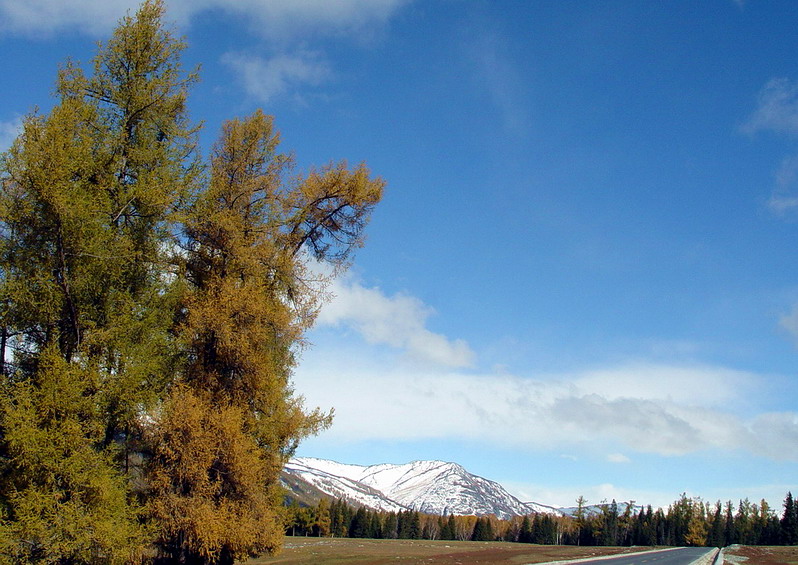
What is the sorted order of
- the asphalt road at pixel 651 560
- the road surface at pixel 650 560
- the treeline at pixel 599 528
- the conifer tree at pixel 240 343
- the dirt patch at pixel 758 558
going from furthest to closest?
the treeline at pixel 599 528, the dirt patch at pixel 758 558, the asphalt road at pixel 651 560, the road surface at pixel 650 560, the conifer tree at pixel 240 343

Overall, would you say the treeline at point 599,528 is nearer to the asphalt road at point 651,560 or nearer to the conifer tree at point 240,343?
the asphalt road at point 651,560

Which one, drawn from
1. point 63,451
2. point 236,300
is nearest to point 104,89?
point 236,300

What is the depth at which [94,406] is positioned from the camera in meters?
12.7

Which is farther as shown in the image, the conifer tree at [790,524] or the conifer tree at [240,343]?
the conifer tree at [790,524]

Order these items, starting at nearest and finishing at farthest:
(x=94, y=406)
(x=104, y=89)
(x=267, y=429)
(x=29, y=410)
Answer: (x=29, y=410), (x=94, y=406), (x=104, y=89), (x=267, y=429)

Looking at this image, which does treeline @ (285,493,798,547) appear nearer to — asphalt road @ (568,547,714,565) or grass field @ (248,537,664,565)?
grass field @ (248,537,664,565)

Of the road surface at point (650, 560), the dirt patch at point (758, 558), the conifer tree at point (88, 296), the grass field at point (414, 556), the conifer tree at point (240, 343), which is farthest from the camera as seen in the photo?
the dirt patch at point (758, 558)

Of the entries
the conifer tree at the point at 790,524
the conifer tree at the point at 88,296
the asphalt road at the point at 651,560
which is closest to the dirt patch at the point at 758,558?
the asphalt road at the point at 651,560

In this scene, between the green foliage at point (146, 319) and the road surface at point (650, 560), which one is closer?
the green foliage at point (146, 319)

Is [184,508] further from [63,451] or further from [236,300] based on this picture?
[236,300]

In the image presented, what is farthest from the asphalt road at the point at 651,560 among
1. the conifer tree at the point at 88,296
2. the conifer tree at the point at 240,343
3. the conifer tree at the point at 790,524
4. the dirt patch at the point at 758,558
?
the conifer tree at the point at 790,524

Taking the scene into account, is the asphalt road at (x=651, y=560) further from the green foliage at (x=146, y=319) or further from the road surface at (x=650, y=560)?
the green foliage at (x=146, y=319)

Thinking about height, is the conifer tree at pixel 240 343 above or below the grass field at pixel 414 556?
above

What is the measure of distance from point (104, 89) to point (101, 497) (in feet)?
29.8
